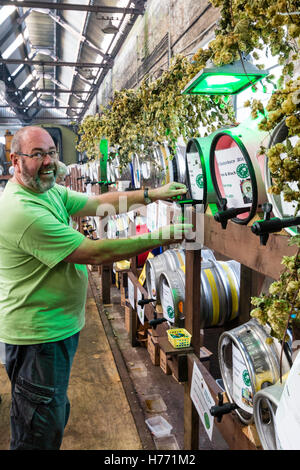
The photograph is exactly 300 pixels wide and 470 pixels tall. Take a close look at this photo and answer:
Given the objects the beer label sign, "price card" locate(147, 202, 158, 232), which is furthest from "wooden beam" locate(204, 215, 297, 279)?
"price card" locate(147, 202, 158, 232)

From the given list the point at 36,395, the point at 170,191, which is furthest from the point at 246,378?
the point at 36,395

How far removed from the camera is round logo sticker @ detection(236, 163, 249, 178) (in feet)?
3.57

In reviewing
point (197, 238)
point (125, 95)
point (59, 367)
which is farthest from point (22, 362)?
point (125, 95)

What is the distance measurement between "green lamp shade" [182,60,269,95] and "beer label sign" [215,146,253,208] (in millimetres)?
216

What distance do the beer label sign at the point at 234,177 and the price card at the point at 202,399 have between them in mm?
821

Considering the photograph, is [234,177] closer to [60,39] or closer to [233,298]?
[233,298]

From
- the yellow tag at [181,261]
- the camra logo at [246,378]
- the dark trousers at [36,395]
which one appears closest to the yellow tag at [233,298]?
the yellow tag at [181,261]

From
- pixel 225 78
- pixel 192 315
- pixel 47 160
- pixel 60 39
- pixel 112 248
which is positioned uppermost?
pixel 60 39

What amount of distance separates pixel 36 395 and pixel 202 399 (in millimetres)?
765

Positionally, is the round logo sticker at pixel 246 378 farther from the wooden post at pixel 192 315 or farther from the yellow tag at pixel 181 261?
the yellow tag at pixel 181 261

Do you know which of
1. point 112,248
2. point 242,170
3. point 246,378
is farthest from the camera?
point 112,248

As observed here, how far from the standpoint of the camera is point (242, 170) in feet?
3.62

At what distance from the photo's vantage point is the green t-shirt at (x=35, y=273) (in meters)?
1.56

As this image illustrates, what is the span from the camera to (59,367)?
1807mm
